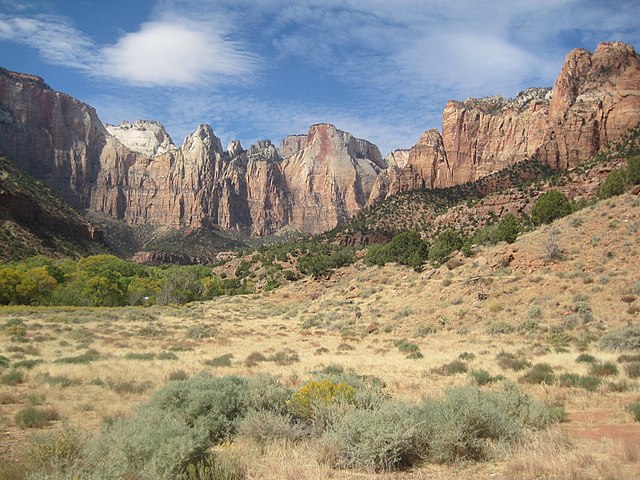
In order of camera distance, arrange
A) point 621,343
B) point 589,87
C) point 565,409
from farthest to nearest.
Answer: point 589,87
point 621,343
point 565,409

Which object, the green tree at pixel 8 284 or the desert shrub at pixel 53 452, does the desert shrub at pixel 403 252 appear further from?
the desert shrub at pixel 53 452

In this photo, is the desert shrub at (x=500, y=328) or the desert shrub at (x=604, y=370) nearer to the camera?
the desert shrub at (x=604, y=370)

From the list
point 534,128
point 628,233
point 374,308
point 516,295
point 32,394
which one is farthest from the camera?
point 534,128

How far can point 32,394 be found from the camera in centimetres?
1062

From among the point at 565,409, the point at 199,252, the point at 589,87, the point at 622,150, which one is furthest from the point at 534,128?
the point at 565,409

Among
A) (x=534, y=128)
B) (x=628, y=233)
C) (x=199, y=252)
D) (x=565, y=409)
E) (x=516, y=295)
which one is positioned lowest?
(x=565, y=409)

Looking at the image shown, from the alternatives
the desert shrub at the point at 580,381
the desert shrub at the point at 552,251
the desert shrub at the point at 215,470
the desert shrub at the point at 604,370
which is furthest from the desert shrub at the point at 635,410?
the desert shrub at the point at 552,251

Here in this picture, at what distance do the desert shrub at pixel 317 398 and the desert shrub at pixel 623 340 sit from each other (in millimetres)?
12311

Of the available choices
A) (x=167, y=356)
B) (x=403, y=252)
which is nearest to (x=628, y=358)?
(x=167, y=356)

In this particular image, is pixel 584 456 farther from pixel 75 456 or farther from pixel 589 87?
pixel 589 87

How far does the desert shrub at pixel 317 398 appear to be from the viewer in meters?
7.92

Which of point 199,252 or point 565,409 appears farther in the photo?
point 199,252

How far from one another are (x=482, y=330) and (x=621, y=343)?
8.08m

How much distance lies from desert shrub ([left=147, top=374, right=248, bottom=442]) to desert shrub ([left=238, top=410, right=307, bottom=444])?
0.56 meters
